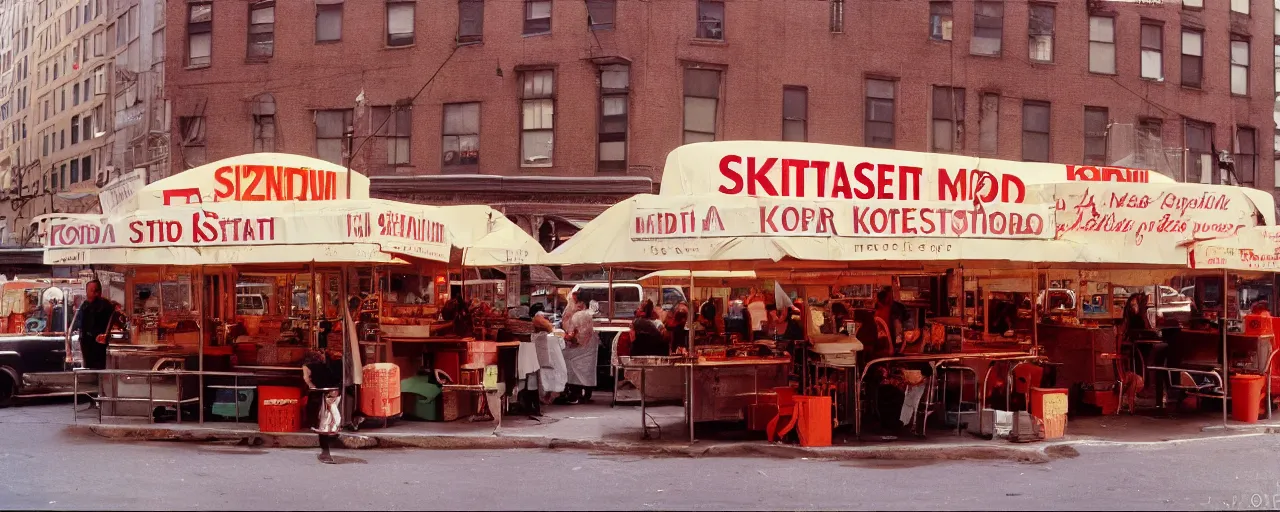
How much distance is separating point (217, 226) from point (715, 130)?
61.7 feet

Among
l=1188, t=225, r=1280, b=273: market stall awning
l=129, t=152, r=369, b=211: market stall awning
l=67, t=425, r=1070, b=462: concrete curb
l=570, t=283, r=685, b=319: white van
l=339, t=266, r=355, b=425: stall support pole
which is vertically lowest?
l=67, t=425, r=1070, b=462: concrete curb

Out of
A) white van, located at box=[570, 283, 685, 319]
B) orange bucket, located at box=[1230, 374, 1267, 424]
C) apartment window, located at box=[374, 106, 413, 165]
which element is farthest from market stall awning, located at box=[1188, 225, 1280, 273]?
apartment window, located at box=[374, 106, 413, 165]

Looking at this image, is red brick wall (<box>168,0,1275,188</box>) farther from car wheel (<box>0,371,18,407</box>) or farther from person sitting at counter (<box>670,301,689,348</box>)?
car wheel (<box>0,371,18,407</box>)

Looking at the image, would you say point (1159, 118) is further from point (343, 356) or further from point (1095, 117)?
point (343, 356)

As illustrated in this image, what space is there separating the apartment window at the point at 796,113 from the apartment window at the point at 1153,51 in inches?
448

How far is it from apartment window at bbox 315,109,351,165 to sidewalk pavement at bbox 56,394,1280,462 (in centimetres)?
1674

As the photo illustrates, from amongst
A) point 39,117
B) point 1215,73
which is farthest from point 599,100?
point 39,117

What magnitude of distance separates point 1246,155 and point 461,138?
83.5 ft

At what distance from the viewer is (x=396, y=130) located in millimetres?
31375

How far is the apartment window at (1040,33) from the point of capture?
33.3 meters

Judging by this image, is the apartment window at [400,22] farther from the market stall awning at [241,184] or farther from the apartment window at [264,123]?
the market stall awning at [241,184]

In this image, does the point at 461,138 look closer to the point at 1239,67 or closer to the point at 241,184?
the point at 241,184

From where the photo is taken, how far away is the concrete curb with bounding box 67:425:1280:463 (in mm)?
Answer: 12133

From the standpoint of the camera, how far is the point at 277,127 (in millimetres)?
32094
